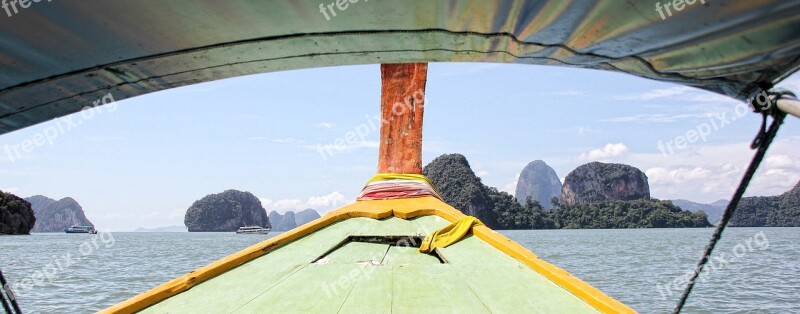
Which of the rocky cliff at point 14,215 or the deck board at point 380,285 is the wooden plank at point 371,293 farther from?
the rocky cliff at point 14,215

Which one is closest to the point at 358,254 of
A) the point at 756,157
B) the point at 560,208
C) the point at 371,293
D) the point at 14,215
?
the point at 371,293

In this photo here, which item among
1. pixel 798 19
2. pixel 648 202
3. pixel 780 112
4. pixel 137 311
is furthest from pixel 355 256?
pixel 648 202

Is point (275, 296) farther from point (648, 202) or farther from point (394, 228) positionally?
point (648, 202)

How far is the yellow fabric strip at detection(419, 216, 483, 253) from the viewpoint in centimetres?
271

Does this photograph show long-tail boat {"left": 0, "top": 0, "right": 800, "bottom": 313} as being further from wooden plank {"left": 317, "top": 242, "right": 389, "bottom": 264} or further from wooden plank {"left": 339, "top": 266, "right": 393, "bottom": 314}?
wooden plank {"left": 317, "top": 242, "right": 389, "bottom": 264}

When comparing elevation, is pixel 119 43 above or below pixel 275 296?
above

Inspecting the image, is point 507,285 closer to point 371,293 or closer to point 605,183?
point 371,293

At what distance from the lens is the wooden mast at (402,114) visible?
409cm

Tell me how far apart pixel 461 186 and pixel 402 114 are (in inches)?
3013

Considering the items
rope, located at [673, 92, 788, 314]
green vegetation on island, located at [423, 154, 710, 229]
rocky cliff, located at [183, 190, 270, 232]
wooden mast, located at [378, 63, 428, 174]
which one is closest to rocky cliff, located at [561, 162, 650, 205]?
green vegetation on island, located at [423, 154, 710, 229]

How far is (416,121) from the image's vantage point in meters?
4.17

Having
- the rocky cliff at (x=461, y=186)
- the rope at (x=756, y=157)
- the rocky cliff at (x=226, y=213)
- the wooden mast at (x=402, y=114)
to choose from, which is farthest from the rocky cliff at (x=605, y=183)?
the rope at (x=756, y=157)

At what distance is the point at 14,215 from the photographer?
178ft

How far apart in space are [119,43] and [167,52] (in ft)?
0.33
